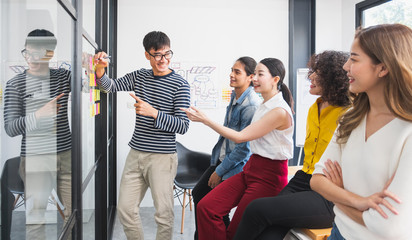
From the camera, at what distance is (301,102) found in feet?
16.0

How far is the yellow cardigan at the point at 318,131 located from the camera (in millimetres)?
1942

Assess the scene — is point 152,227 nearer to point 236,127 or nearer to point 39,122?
point 236,127

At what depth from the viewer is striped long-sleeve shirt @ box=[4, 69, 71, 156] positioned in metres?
0.84

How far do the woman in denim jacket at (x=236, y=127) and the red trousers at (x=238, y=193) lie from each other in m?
0.16

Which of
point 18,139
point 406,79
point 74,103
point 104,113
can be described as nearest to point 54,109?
point 74,103

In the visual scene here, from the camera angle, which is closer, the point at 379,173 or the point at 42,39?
the point at 42,39

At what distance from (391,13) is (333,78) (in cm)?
298

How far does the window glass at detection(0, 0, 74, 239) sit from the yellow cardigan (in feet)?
4.13

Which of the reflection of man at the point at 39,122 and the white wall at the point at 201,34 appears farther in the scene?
the white wall at the point at 201,34

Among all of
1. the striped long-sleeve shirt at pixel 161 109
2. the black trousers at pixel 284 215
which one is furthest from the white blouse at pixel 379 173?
the striped long-sleeve shirt at pixel 161 109

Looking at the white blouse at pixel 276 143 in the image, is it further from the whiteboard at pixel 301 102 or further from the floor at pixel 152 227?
the whiteboard at pixel 301 102

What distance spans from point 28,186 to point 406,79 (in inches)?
46.8

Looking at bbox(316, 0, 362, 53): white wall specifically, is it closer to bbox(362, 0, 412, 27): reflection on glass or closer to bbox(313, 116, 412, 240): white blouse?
bbox(362, 0, 412, 27): reflection on glass

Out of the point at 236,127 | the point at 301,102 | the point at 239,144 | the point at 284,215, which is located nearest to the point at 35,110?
the point at 284,215
